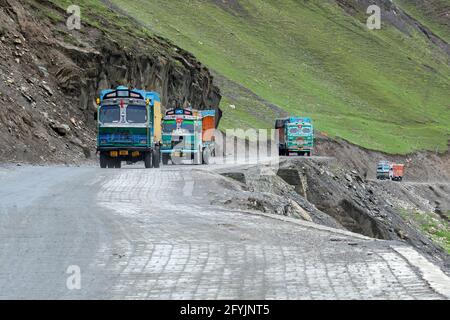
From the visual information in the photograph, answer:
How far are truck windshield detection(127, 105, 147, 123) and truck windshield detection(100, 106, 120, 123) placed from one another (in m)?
0.49

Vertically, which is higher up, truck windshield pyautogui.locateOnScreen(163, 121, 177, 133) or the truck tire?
truck windshield pyautogui.locateOnScreen(163, 121, 177, 133)

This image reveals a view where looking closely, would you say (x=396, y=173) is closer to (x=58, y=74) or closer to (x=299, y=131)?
(x=299, y=131)

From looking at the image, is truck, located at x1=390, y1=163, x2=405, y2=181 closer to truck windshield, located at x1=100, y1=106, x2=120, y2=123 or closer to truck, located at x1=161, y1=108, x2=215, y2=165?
truck, located at x1=161, y1=108, x2=215, y2=165

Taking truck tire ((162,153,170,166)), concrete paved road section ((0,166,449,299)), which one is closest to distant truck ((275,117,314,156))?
truck tire ((162,153,170,166))

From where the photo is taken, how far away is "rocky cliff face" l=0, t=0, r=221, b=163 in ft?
129

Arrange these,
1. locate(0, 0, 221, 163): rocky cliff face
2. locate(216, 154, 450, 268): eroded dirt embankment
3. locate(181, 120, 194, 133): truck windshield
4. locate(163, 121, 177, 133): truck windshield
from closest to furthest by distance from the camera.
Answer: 1. locate(216, 154, 450, 268): eroded dirt embankment
2. locate(0, 0, 221, 163): rocky cliff face
3. locate(163, 121, 177, 133): truck windshield
4. locate(181, 120, 194, 133): truck windshield

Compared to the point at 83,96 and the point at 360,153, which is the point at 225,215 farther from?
the point at 360,153

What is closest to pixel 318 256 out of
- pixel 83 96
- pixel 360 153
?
pixel 83 96

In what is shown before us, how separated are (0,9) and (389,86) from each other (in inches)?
4310

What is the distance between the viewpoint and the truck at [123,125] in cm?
3706

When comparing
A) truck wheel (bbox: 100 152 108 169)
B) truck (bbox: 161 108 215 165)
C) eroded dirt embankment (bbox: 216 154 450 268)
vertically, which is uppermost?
truck (bbox: 161 108 215 165)

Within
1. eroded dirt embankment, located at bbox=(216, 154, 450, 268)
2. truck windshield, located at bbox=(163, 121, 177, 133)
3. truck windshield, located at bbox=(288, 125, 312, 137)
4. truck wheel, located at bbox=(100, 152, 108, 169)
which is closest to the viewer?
eroded dirt embankment, located at bbox=(216, 154, 450, 268)

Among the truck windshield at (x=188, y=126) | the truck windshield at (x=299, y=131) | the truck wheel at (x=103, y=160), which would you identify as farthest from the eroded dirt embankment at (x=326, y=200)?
the truck windshield at (x=299, y=131)

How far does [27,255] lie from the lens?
12586 mm
